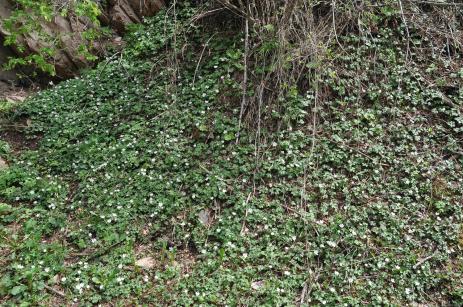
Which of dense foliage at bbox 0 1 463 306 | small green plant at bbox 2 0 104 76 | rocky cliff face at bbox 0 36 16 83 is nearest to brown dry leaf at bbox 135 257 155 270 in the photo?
dense foliage at bbox 0 1 463 306

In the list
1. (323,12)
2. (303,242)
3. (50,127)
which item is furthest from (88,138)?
(323,12)

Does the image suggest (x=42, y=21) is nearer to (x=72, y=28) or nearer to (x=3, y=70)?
(x=72, y=28)

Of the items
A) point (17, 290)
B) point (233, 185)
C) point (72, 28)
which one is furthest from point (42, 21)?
point (17, 290)

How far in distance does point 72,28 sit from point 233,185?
418 cm

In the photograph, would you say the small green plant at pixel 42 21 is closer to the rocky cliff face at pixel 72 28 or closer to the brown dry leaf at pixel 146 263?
the rocky cliff face at pixel 72 28

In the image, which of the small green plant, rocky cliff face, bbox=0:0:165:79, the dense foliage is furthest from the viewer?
rocky cliff face, bbox=0:0:165:79

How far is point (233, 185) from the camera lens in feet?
14.9

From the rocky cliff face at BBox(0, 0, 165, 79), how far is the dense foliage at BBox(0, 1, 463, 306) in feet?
1.80

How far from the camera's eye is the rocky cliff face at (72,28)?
20.4ft

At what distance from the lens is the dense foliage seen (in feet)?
12.3

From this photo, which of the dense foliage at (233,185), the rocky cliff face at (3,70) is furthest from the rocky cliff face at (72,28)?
the dense foliage at (233,185)

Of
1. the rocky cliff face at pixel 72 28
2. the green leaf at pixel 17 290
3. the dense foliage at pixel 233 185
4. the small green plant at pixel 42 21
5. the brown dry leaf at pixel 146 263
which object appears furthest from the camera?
the rocky cliff face at pixel 72 28

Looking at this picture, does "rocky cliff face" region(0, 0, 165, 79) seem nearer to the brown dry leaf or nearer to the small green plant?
the small green plant

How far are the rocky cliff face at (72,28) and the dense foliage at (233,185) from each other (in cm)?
55
